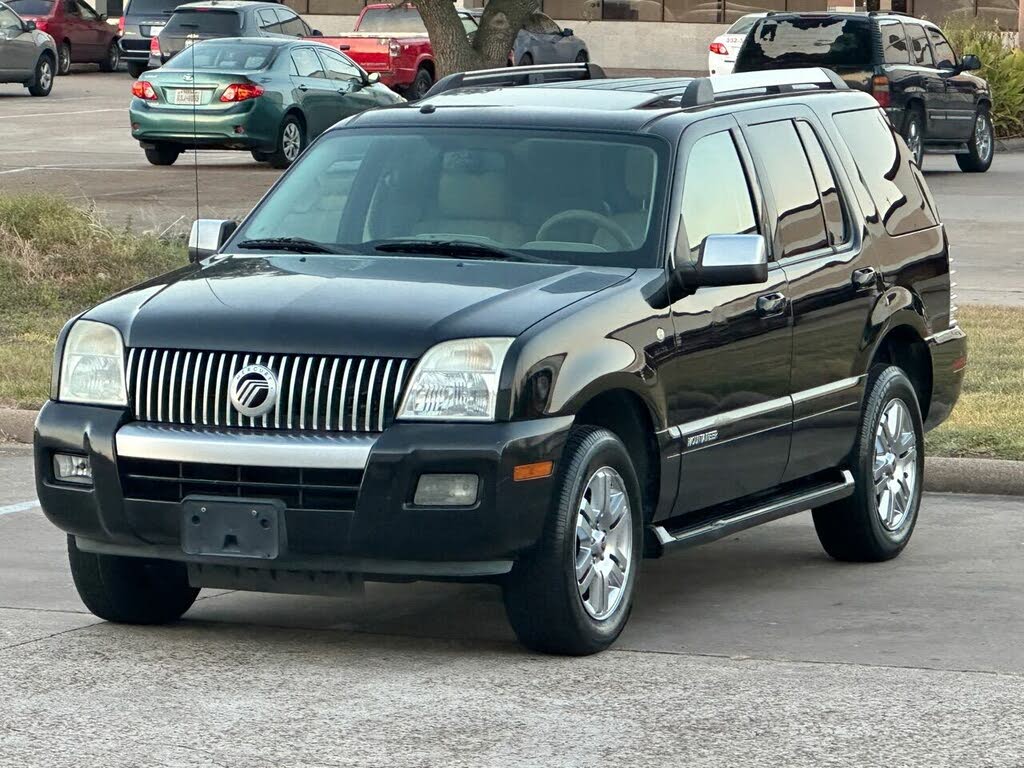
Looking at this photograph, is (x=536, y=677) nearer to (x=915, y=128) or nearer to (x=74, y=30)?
(x=915, y=128)

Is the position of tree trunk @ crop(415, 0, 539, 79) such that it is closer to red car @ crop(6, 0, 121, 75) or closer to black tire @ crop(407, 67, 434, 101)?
black tire @ crop(407, 67, 434, 101)

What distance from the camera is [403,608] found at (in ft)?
25.3

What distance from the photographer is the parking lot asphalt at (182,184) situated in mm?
18844

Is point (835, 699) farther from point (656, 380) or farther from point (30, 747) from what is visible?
point (30, 747)

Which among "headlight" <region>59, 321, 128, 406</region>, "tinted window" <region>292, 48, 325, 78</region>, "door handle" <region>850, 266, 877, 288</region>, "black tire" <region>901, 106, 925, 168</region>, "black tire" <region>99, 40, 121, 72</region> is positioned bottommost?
"black tire" <region>99, 40, 121, 72</region>

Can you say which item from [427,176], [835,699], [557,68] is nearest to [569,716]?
[835,699]

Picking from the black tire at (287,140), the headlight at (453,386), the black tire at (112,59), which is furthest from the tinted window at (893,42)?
the black tire at (112,59)

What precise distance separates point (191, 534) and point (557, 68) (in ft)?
11.7

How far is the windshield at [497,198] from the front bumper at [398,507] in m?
1.05

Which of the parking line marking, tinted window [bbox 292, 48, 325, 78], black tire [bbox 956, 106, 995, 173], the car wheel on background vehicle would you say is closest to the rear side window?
the parking line marking

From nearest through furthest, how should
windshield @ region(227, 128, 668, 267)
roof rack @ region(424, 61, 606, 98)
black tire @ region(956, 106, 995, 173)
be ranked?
1. windshield @ region(227, 128, 668, 267)
2. roof rack @ region(424, 61, 606, 98)
3. black tire @ region(956, 106, 995, 173)

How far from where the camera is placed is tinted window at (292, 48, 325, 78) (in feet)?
90.4

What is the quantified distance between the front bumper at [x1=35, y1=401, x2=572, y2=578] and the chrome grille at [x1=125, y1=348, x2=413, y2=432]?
5 centimetres

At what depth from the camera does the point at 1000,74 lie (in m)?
33.2
